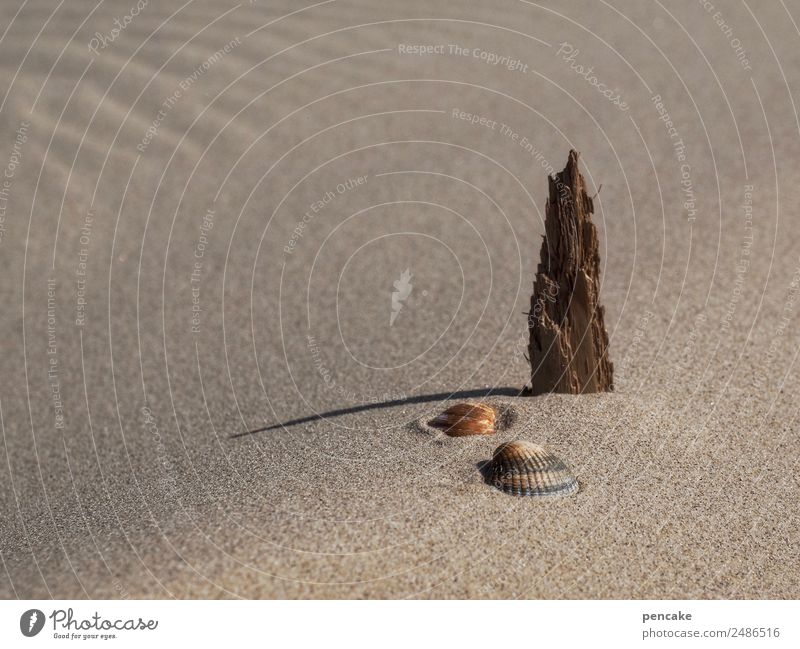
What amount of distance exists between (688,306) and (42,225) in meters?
6.62

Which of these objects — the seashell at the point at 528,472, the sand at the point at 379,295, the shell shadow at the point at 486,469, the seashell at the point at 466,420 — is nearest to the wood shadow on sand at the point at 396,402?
the sand at the point at 379,295

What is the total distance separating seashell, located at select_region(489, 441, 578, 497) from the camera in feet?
15.0

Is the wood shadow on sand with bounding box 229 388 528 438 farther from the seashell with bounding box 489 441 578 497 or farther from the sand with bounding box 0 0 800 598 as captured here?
the seashell with bounding box 489 441 578 497

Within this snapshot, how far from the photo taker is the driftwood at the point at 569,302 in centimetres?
533

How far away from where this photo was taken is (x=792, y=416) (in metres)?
5.91

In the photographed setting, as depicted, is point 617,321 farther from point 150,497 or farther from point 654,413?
point 150,497

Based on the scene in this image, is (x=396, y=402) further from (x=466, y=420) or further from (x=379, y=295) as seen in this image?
(x=379, y=295)

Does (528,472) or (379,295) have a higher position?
(379,295)

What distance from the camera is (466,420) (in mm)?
5191

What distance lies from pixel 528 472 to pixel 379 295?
3719mm

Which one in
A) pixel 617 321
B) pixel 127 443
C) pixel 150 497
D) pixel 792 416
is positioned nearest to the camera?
pixel 150 497

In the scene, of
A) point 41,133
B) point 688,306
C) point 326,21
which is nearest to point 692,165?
point 688,306

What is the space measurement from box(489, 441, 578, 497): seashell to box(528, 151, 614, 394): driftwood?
952mm

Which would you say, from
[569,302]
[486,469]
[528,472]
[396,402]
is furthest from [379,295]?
[528,472]
